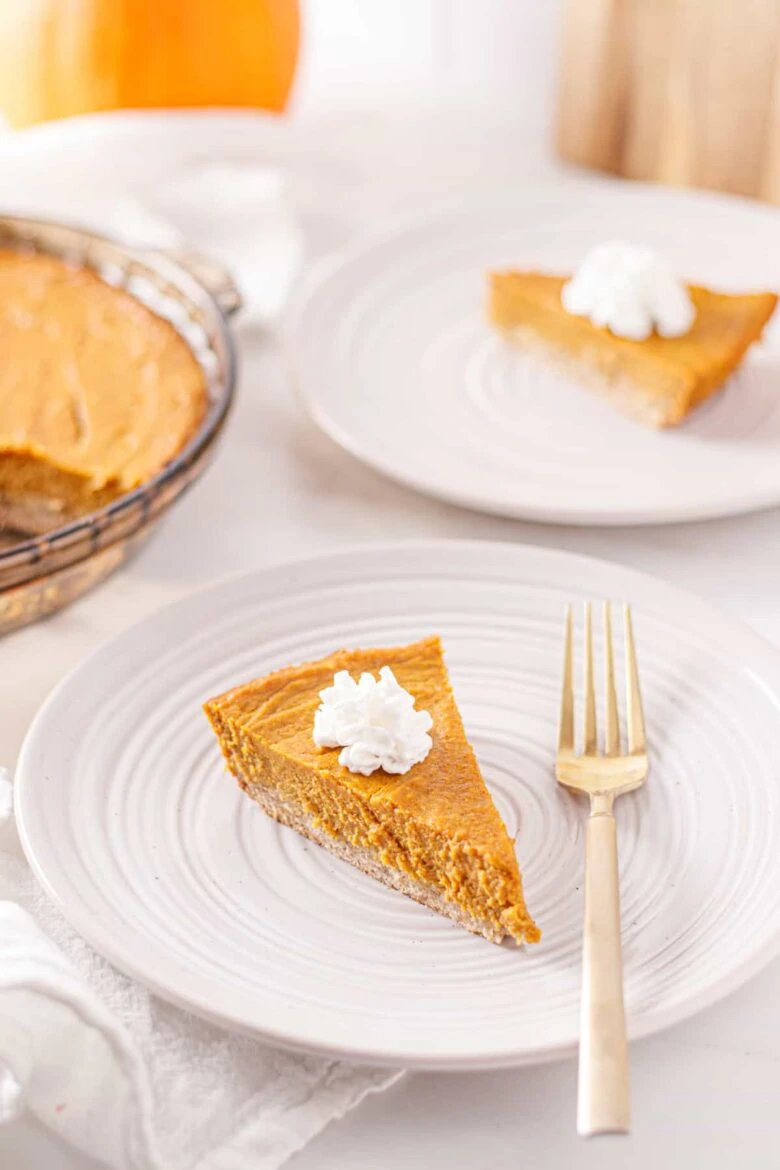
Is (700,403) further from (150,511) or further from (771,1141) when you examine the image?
(771,1141)

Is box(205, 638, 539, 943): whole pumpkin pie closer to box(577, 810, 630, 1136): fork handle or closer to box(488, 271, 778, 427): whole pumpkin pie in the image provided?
box(577, 810, 630, 1136): fork handle

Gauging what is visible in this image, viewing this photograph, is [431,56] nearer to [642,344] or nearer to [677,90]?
[677,90]

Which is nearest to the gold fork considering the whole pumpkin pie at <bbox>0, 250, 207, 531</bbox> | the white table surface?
the white table surface

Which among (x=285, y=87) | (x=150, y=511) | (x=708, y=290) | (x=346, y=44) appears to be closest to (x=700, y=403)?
(x=708, y=290)

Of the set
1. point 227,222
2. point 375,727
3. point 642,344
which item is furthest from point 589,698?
point 227,222

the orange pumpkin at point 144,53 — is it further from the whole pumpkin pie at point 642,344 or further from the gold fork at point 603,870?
the gold fork at point 603,870

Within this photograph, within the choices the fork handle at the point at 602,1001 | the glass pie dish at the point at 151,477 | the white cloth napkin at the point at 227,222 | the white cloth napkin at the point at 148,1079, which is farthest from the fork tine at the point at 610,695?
the white cloth napkin at the point at 227,222
